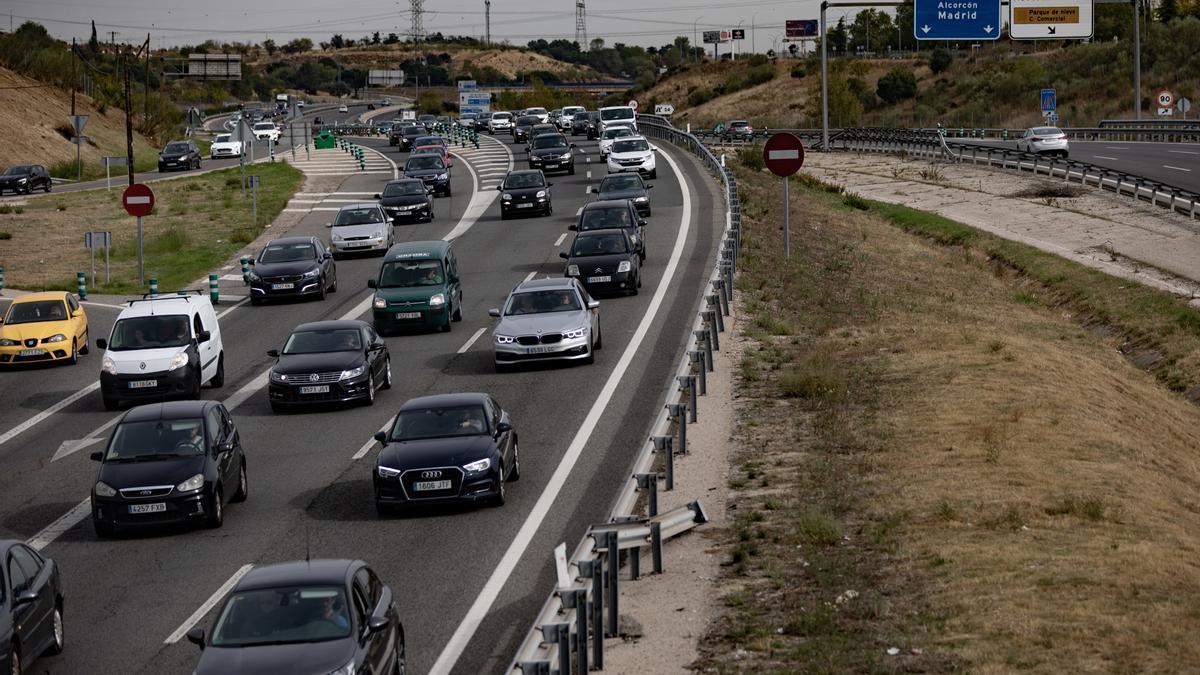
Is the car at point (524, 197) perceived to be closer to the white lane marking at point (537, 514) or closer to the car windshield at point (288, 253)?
the car windshield at point (288, 253)

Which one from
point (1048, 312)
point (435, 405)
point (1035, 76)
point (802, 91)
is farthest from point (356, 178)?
point (802, 91)

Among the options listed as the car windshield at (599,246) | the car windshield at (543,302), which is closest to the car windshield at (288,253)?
the car windshield at (599,246)

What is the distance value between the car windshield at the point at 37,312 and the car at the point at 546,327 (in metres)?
10.6

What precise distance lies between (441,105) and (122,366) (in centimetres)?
16746

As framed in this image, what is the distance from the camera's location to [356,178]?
242ft

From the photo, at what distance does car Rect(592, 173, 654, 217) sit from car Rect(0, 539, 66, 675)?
3490 centimetres

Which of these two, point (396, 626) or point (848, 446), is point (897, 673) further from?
point (848, 446)

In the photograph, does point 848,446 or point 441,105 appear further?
point 441,105

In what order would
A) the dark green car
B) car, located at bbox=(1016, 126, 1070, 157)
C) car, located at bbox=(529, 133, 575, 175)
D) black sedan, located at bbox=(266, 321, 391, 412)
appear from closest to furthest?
1. black sedan, located at bbox=(266, 321, 391, 412)
2. the dark green car
3. car, located at bbox=(529, 133, 575, 175)
4. car, located at bbox=(1016, 126, 1070, 157)

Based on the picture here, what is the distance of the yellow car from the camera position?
32688 mm

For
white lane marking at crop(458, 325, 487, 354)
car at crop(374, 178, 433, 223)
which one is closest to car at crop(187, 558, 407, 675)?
white lane marking at crop(458, 325, 487, 354)

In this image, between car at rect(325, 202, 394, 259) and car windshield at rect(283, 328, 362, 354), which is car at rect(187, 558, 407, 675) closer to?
car windshield at rect(283, 328, 362, 354)

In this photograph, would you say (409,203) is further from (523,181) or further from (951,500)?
(951,500)

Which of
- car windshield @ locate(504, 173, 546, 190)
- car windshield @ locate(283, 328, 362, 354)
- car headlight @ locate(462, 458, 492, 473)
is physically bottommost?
car headlight @ locate(462, 458, 492, 473)
